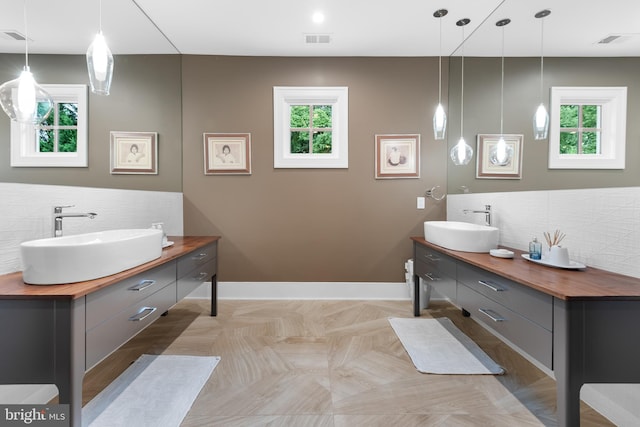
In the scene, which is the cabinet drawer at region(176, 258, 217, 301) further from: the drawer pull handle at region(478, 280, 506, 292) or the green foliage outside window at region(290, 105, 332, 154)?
the drawer pull handle at region(478, 280, 506, 292)

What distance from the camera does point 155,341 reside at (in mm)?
2463

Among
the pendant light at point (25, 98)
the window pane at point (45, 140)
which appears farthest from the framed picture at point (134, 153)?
the pendant light at point (25, 98)

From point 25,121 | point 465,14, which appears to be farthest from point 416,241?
point 25,121

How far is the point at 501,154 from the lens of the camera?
230 cm

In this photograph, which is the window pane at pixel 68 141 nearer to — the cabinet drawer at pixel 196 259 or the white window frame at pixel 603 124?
the cabinet drawer at pixel 196 259

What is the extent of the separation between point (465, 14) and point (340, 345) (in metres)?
3.05

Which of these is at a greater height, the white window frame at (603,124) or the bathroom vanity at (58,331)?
the white window frame at (603,124)

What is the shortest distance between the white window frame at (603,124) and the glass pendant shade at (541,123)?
6 centimetres

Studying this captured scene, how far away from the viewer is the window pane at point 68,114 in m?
1.70

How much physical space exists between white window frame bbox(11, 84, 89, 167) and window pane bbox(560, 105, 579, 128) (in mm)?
2698

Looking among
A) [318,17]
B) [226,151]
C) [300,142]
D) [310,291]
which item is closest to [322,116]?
[300,142]

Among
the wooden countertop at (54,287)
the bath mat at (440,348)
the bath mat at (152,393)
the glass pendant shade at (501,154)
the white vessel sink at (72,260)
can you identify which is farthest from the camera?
the glass pendant shade at (501,154)

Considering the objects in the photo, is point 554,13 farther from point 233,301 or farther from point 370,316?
point 233,301

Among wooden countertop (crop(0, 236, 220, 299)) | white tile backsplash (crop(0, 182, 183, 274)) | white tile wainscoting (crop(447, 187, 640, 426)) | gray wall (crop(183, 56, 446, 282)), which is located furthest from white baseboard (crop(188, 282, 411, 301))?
wooden countertop (crop(0, 236, 220, 299))
